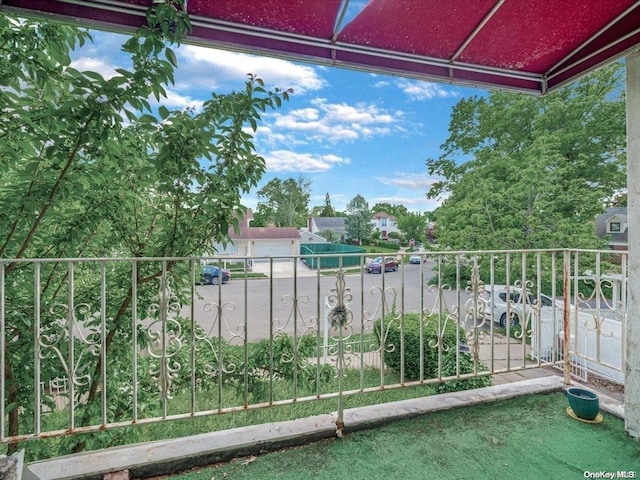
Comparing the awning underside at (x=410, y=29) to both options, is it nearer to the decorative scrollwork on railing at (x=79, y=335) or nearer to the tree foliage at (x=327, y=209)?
the decorative scrollwork on railing at (x=79, y=335)

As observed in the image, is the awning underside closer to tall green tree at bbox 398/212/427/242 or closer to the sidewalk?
the sidewalk

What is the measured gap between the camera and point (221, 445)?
5.15 feet

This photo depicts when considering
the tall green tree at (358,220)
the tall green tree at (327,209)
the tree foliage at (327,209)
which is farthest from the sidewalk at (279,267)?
the tall green tree at (327,209)

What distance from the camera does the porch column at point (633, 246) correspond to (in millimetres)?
1689

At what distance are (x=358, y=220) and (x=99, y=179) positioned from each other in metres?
28.0

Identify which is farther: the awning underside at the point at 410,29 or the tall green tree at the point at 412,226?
the tall green tree at the point at 412,226

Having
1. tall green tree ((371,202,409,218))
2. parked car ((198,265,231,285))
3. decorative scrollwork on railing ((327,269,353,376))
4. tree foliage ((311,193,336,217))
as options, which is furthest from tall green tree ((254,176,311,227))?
decorative scrollwork on railing ((327,269,353,376))

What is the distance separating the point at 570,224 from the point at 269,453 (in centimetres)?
929

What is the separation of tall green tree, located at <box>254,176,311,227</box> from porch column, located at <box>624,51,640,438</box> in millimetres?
20068

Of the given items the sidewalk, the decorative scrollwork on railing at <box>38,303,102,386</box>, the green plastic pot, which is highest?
the sidewalk

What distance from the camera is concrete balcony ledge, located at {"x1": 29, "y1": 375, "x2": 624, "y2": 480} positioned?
1.43m

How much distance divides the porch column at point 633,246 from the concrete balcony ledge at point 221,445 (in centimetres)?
20

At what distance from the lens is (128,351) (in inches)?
81.5

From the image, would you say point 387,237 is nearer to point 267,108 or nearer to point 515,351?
point 515,351
